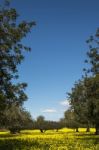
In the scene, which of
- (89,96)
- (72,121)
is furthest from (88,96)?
(72,121)

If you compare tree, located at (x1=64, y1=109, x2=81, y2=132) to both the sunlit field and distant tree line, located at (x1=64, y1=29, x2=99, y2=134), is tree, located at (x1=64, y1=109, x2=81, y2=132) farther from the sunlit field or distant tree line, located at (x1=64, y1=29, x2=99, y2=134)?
the sunlit field

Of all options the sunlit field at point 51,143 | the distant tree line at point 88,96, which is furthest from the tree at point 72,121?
the sunlit field at point 51,143

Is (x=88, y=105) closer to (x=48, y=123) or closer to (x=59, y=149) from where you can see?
(x=59, y=149)

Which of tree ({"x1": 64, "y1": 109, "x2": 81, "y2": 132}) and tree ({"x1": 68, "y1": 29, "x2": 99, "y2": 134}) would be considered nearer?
tree ({"x1": 68, "y1": 29, "x2": 99, "y2": 134})

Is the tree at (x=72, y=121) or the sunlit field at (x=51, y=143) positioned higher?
the tree at (x=72, y=121)

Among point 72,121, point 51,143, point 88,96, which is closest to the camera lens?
point 51,143

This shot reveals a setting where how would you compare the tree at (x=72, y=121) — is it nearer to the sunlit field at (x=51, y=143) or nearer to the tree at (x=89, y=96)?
the tree at (x=89, y=96)

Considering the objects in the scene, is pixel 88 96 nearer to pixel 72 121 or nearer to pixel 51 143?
pixel 51 143

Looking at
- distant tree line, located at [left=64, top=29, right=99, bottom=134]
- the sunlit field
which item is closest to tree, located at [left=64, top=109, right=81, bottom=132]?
distant tree line, located at [left=64, top=29, right=99, bottom=134]

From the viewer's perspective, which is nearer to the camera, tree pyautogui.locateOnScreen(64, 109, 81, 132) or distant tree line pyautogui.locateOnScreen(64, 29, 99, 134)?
distant tree line pyautogui.locateOnScreen(64, 29, 99, 134)

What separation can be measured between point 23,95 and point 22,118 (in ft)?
210

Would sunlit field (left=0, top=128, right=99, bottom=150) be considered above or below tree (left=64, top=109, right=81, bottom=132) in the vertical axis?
below

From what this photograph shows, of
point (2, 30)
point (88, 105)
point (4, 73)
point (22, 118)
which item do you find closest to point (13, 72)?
point (4, 73)

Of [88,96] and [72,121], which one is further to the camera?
[72,121]
